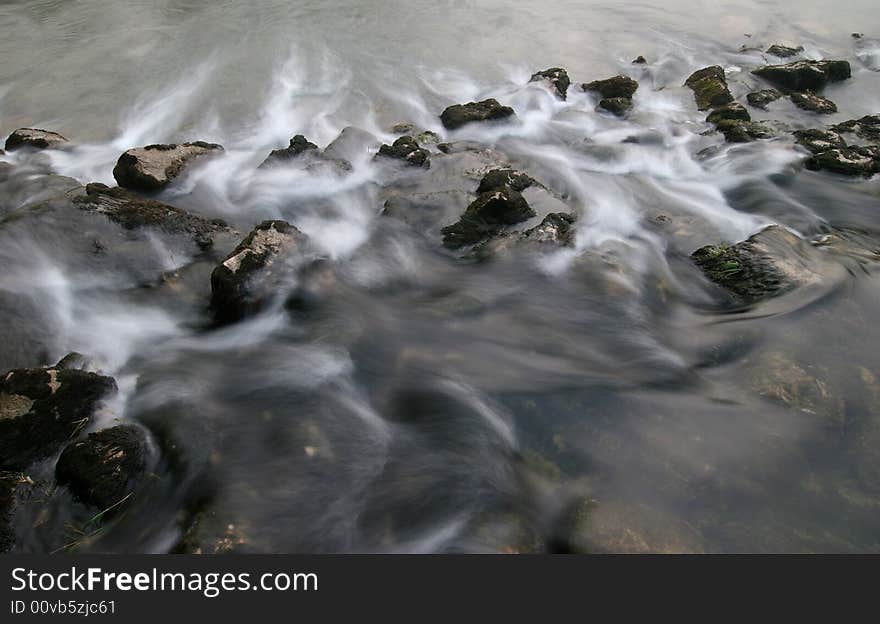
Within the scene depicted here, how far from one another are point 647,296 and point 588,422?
1899 millimetres

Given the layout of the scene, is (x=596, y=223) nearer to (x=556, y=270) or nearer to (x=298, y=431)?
(x=556, y=270)

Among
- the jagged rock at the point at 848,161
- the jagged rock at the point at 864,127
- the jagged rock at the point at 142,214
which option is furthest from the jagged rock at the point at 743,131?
the jagged rock at the point at 142,214

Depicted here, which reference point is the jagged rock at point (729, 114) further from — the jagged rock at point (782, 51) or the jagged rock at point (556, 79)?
the jagged rock at point (782, 51)

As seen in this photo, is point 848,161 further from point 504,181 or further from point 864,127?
point 504,181

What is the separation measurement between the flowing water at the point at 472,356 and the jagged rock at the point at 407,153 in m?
0.22

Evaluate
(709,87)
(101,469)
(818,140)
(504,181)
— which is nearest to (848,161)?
(818,140)

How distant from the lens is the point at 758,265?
5965 mm

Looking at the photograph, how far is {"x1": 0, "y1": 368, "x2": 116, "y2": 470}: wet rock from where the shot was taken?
387 centimetres

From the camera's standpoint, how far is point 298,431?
14.2ft

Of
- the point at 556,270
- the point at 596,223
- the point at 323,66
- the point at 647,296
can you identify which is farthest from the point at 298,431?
the point at 323,66

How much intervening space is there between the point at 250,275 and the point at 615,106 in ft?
26.5

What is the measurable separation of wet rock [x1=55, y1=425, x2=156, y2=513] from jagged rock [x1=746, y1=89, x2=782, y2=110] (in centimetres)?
1191

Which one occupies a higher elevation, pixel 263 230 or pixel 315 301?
pixel 263 230

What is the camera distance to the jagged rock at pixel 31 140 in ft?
27.4
